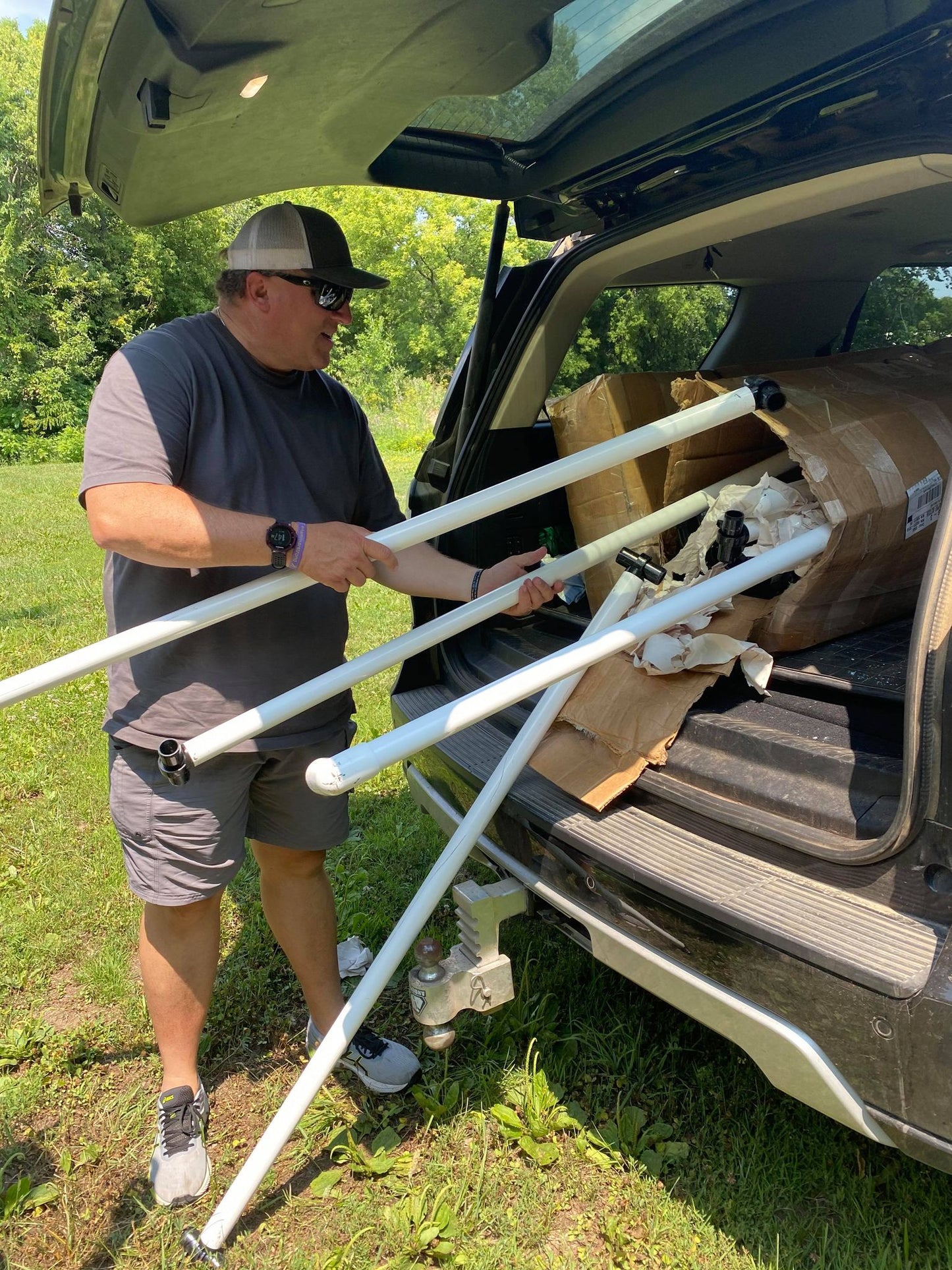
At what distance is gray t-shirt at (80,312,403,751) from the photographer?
6.23 ft

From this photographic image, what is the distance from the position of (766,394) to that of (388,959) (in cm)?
147

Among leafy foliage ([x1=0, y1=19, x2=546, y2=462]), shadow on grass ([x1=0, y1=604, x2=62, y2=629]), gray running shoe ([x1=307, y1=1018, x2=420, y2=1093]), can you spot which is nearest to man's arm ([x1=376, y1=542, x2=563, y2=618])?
gray running shoe ([x1=307, y1=1018, x2=420, y2=1093])

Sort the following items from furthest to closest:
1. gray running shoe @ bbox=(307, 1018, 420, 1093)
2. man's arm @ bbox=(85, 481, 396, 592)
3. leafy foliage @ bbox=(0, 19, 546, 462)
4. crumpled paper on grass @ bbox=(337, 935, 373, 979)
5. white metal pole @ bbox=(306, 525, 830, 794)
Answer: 1. leafy foliage @ bbox=(0, 19, 546, 462)
2. crumpled paper on grass @ bbox=(337, 935, 373, 979)
3. gray running shoe @ bbox=(307, 1018, 420, 1093)
4. man's arm @ bbox=(85, 481, 396, 592)
5. white metal pole @ bbox=(306, 525, 830, 794)

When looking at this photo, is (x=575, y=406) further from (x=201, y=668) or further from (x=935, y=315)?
(x=201, y=668)

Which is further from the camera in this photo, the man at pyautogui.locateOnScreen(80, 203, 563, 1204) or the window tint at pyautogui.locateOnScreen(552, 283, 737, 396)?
the window tint at pyautogui.locateOnScreen(552, 283, 737, 396)

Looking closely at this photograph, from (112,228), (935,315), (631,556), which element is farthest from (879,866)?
(112,228)

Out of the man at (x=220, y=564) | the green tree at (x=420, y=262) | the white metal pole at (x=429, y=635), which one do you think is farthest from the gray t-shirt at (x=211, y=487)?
the green tree at (x=420, y=262)

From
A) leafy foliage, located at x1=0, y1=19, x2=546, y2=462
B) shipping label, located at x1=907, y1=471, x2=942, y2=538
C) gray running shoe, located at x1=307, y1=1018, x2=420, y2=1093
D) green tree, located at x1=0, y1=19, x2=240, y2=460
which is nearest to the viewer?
shipping label, located at x1=907, y1=471, x2=942, y2=538

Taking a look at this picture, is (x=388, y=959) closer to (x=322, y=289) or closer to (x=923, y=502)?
(x=322, y=289)

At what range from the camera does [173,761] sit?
5.65 ft

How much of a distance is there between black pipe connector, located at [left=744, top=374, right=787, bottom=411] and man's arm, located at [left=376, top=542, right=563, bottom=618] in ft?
2.12

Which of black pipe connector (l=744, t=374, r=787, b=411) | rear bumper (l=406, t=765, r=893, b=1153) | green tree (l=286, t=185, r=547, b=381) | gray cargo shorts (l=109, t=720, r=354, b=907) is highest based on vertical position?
green tree (l=286, t=185, r=547, b=381)

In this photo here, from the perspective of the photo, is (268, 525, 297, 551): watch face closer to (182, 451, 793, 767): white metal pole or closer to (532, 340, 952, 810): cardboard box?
(182, 451, 793, 767): white metal pole

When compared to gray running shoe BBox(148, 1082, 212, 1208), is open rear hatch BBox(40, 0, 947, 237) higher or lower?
higher
